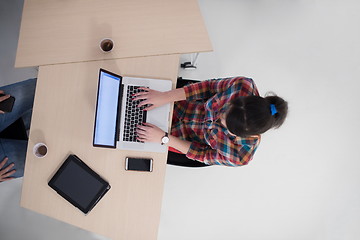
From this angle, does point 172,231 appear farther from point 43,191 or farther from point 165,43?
point 165,43

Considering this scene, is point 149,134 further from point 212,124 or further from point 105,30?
point 105,30

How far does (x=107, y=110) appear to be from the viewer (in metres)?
1.31

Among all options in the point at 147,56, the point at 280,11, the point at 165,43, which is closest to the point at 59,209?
the point at 147,56

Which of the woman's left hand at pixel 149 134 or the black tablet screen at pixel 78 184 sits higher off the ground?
the woman's left hand at pixel 149 134

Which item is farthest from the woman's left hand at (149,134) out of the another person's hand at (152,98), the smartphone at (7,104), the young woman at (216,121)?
the smartphone at (7,104)

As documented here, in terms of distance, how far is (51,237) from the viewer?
6.78ft

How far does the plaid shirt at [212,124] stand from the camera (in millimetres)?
1260

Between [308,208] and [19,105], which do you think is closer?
[19,105]

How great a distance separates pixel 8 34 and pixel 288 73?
215 centimetres

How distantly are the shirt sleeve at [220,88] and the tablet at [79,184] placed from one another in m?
0.60

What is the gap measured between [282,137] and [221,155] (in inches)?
41.1

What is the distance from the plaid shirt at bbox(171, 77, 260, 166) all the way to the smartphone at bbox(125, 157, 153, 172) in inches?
7.9

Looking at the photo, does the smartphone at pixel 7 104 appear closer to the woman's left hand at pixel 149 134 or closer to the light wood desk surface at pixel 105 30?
the light wood desk surface at pixel 105 30

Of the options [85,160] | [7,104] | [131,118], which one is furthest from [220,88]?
[7,104]
